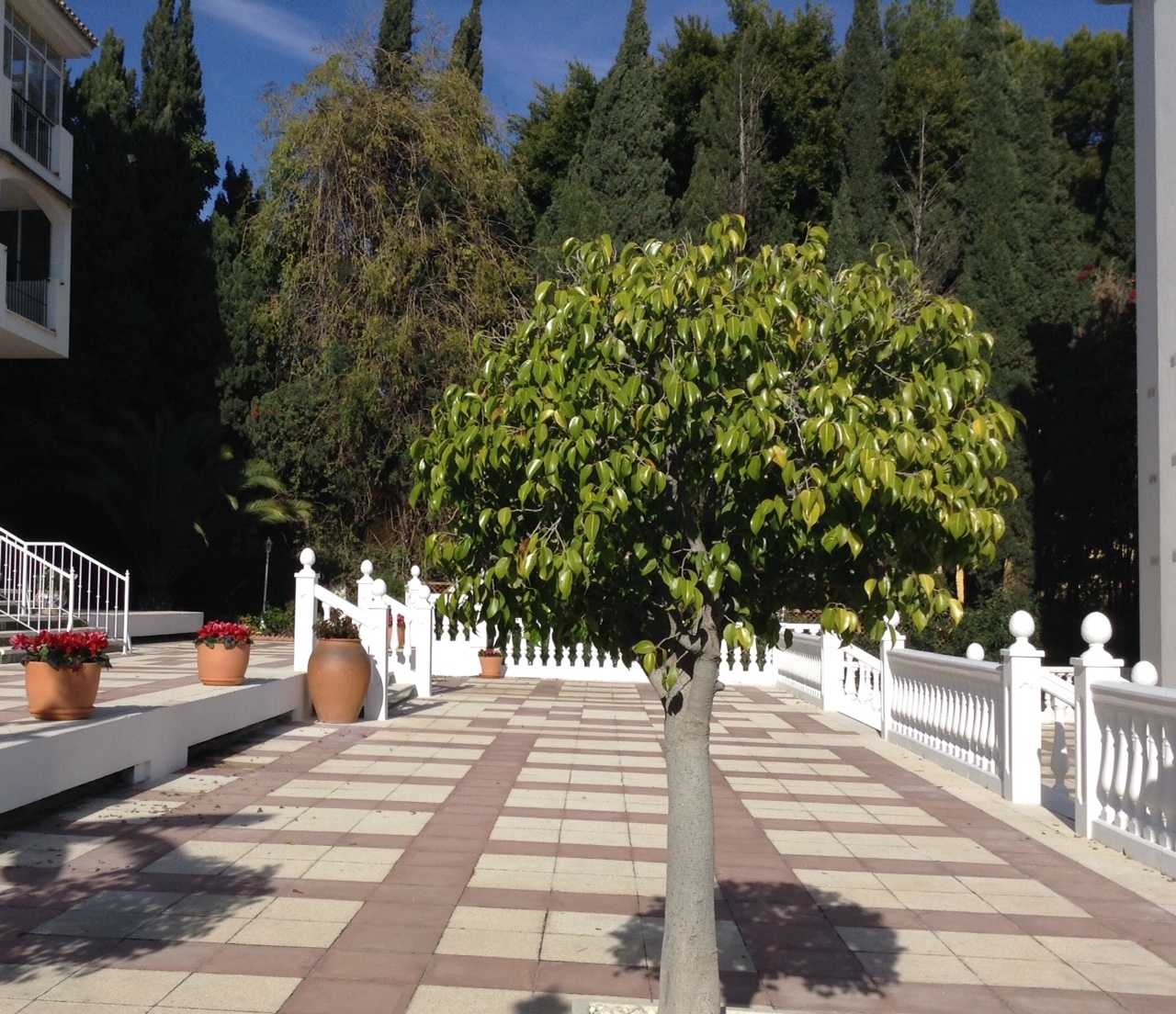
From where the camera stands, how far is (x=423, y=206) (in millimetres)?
27906

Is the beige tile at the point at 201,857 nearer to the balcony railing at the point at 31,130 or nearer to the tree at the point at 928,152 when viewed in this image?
the balcony railing at the point at 31,130

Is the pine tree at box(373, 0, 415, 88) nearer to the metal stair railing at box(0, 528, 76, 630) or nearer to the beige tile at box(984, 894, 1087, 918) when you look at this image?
the metal stair railing at box(0, 528, 76, 630)

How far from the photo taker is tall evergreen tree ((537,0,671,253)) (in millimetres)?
32031

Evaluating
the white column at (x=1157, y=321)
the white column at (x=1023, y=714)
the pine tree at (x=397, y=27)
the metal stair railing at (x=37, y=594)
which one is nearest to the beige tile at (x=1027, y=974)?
the white column at (x=1023, y=714)

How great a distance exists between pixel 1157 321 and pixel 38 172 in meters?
18.9

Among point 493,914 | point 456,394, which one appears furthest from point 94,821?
point 456,394

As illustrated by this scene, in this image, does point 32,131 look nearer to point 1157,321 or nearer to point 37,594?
point 37,594

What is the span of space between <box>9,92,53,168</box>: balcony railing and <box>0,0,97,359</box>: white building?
2 centimetres

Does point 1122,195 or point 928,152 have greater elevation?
point 928,152

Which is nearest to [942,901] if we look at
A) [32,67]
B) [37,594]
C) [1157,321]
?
[1157,321]

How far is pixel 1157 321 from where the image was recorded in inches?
570

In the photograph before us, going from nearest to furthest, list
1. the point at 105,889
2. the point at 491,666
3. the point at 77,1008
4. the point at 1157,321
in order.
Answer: the point at 77,1008, the point at 105,889, the point at 1157,321, the point at 491,666

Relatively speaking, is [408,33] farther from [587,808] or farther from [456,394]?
[456,394]

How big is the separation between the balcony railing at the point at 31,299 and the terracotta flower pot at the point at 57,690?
599 inches
